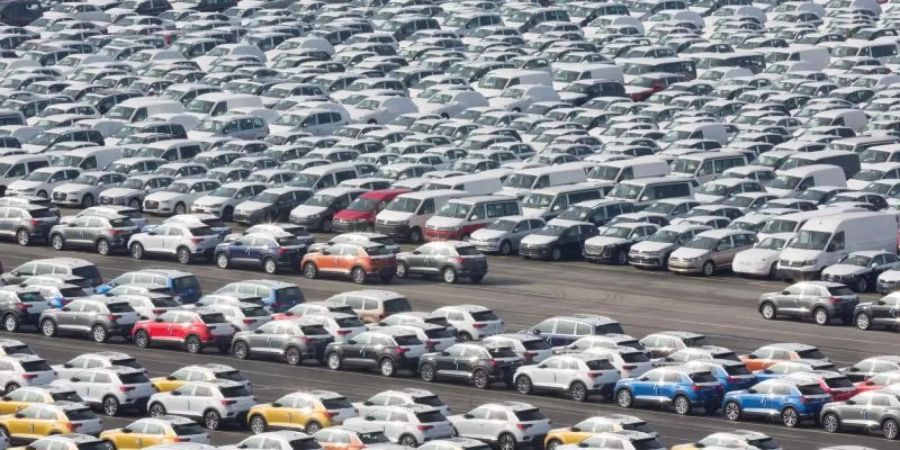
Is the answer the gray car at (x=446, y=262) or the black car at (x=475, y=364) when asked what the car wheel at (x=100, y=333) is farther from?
the gray car at (x=446, y=262)

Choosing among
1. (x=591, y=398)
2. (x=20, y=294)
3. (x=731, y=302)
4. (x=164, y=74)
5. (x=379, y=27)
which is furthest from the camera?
(x=379, y=27)

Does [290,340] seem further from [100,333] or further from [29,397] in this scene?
[29,397]

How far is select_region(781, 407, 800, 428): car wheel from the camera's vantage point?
61.0 metres

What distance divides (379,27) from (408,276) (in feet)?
182

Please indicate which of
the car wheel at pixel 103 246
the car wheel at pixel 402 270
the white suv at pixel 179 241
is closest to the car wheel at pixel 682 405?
the car wheel at pixel 402 270

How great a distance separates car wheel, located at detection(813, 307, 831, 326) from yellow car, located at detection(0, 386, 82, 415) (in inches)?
1010

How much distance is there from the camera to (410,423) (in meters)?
57.5

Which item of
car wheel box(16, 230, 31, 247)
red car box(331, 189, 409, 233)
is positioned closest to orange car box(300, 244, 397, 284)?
red car box(331, 189, 409, 233)

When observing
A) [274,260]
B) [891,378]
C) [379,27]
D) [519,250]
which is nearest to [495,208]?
[519,250]

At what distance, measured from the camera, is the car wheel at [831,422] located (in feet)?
198

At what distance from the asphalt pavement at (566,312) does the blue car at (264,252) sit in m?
0.43

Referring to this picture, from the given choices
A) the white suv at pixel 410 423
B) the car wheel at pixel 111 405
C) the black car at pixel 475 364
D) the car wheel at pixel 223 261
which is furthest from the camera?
the car wheel at pixel 223 261

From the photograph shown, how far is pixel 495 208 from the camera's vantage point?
88375 millimetres

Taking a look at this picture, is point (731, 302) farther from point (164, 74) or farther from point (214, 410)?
point (164, 74)
